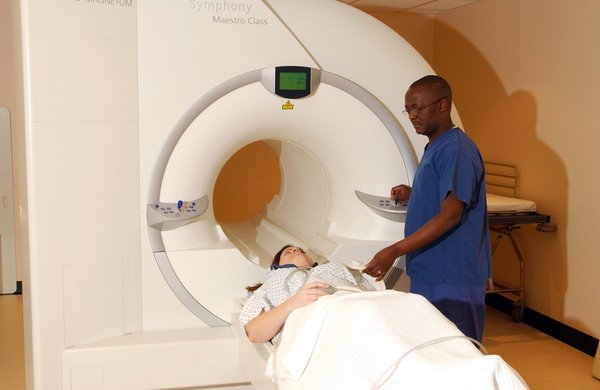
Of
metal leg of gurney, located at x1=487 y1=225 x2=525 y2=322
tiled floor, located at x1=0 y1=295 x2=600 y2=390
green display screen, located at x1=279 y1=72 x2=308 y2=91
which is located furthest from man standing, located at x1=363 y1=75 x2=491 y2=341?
metal leg of gurney, located at x1=487 y1=225 x2=525 y2=322

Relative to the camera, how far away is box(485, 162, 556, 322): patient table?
347 centimetres

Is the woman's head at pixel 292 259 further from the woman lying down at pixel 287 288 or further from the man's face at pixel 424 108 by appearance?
the man's face at pixel 424 108

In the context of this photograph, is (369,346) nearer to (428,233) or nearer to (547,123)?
(428,233)

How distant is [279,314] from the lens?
6.17 ft

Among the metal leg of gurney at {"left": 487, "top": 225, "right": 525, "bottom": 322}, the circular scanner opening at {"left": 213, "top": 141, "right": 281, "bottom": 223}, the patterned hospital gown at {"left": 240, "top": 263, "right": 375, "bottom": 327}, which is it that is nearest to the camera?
the patterned hospital gown at {"left": 240, "top": 263, "right": 375, "bottom": 327}

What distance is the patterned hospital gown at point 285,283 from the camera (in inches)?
80.5

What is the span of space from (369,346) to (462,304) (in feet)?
2.42

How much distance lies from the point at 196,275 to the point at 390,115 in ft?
2.69

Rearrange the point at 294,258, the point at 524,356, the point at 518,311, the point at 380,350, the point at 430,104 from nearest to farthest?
the point at 380,350, the point at 430,104, the point at 294,258, the point at 524,356, the point at 518,311

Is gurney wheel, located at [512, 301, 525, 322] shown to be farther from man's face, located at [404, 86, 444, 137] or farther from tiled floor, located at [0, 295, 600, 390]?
man's face, located at [404, 86, 444, 137]

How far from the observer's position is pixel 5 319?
4094mm

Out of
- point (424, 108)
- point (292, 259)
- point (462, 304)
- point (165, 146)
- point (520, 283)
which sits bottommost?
point (520, 283)

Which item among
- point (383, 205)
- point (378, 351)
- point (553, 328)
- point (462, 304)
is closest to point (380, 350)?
point (378, 351)

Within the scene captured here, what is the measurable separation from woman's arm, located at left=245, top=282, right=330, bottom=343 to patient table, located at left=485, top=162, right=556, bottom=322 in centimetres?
178
